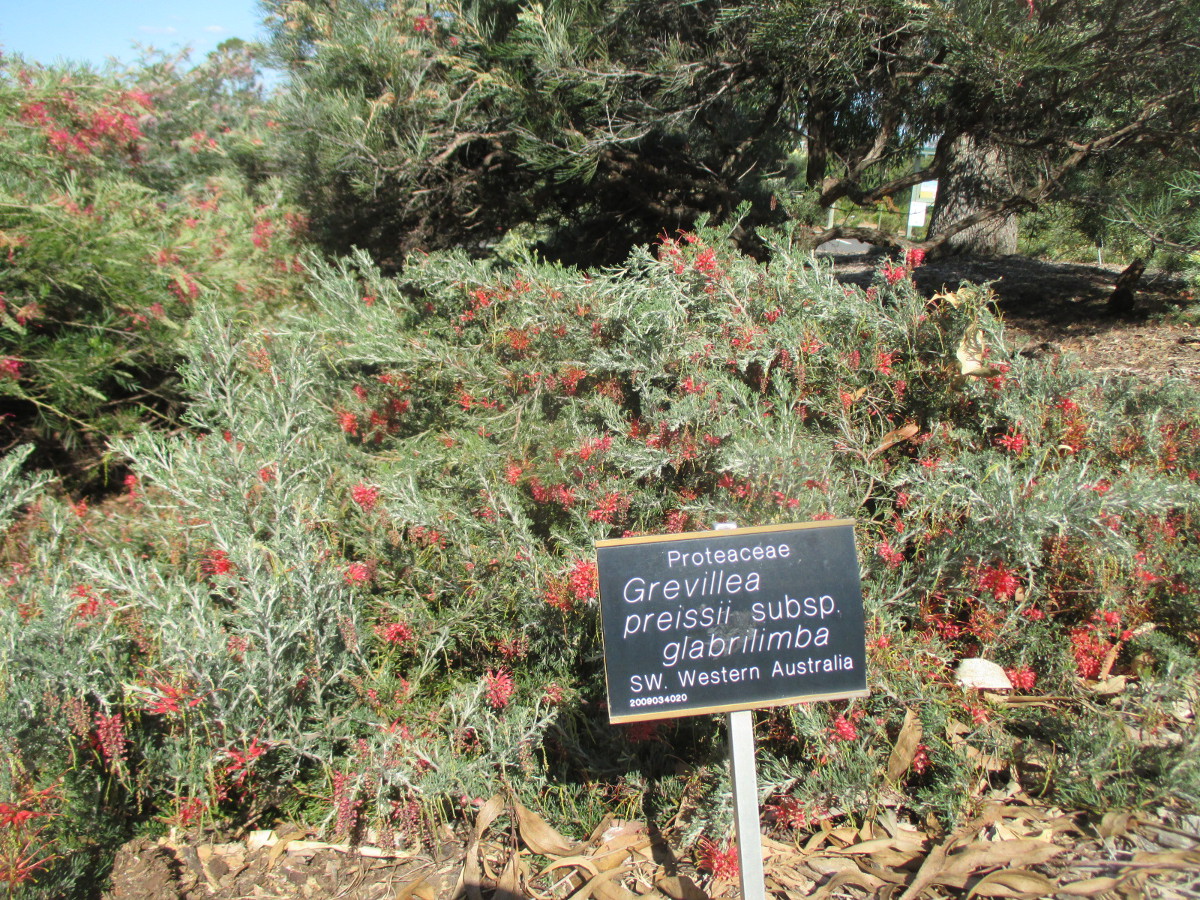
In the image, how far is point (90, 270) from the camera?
14.4 feet

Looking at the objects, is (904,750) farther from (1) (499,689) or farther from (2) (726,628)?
(1) (499,689)

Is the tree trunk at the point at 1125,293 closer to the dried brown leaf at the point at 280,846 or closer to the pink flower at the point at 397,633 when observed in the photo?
the pink flower at the point at 397,633

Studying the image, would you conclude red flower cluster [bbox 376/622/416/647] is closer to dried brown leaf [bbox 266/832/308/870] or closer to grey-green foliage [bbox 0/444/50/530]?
dried brown leaf [bbox 266/832/308/870]

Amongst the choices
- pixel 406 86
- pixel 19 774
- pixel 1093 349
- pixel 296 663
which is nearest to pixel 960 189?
pixel 1093 349

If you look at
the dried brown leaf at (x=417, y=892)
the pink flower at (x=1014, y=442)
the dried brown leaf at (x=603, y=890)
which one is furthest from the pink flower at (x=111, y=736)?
the pink flower at (x=1014, y=442)

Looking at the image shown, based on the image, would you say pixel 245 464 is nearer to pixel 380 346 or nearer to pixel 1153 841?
pixel 380 346

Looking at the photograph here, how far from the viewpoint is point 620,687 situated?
1.97 metres

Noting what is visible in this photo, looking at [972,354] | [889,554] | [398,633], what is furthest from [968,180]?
[398,633]

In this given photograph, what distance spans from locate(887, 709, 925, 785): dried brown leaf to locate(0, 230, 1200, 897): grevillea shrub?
17mm

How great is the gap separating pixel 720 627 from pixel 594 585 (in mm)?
600

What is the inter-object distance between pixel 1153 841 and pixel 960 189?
4.30 meters

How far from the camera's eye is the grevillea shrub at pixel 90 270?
4242 millimetres

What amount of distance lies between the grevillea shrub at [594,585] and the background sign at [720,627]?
359mm

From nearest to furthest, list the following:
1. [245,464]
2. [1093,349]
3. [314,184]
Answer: [245,464] < [1093,349] < [314,184]
